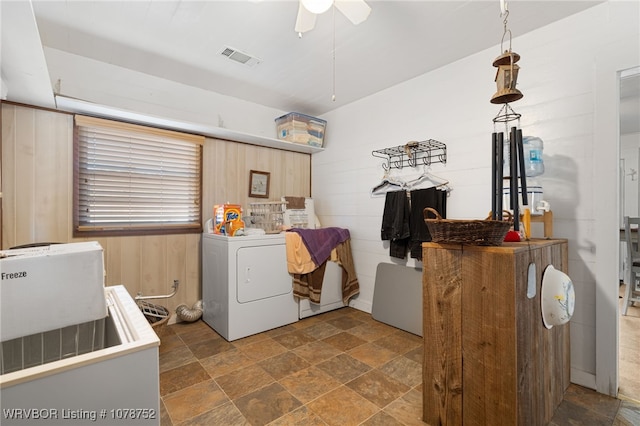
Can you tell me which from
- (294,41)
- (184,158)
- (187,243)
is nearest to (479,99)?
(294,41)

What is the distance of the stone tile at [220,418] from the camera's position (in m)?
1.49

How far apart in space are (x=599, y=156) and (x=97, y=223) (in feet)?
12.1

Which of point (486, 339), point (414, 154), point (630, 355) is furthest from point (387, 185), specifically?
point (630, 355)

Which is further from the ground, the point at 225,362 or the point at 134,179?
the point at 134,179

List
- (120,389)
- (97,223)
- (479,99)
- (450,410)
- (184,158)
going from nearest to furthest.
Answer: (120,389)
(450,410)
(479,99)
(97,223)
(184,158)

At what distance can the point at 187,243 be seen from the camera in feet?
9.52

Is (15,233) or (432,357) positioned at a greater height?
(15,233)

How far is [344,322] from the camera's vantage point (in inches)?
113

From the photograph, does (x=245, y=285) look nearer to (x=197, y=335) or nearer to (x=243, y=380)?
(x=197, y=335)

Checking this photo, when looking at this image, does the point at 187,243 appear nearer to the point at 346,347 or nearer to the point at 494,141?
the point at 346,347

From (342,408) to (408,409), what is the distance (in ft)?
1.19

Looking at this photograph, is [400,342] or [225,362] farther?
[400,342]

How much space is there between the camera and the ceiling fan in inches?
58.0

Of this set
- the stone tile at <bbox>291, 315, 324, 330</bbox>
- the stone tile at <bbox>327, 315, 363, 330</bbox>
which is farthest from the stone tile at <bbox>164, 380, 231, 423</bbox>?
the stone tile at <bbox>327, 315, 363, 330</bbox>
